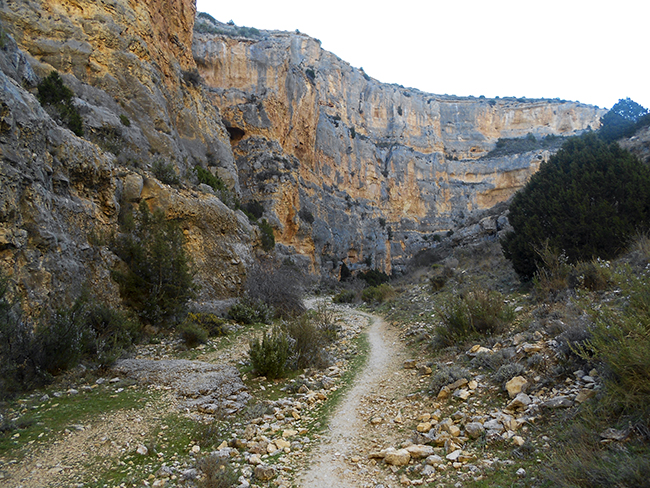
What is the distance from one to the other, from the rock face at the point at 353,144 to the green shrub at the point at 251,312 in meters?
19.2

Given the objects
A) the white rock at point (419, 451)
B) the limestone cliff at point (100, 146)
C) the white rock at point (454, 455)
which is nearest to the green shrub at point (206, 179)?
the limestone cliff at point (100, 146)

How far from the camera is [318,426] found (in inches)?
190

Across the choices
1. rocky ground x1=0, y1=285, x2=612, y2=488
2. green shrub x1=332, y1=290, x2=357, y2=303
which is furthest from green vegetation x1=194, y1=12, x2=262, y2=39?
rocky ground x1=0, y1=285, x2=612, y2=488

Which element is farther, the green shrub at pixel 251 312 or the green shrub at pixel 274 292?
the green shrub at pixel 274 292

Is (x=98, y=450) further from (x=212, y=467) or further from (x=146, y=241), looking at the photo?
(x=146, y=241)

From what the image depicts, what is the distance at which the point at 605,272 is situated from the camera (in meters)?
7.11

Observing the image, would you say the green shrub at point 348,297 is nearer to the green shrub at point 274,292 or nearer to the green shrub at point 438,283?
the green shrub at point 438,283

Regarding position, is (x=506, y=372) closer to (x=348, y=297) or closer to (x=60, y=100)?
(x=60, y=100)

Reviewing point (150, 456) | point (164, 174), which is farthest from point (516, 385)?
point (164, 174)

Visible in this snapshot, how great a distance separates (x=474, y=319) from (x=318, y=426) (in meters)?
4.40

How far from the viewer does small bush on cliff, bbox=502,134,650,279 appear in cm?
995

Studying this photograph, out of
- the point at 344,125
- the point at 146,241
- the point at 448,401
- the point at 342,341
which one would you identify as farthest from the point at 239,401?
the point at 344,125

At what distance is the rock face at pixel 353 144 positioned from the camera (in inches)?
1378

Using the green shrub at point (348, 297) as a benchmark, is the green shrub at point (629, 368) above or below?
above
